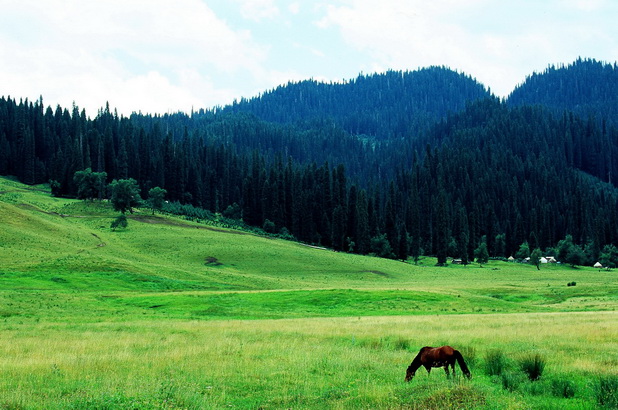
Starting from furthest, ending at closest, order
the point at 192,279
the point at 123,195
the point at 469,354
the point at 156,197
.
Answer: the point at 156,197
the point at 123,195
the point at 192,279
the point at 469,354

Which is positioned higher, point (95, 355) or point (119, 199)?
point (119, 199)

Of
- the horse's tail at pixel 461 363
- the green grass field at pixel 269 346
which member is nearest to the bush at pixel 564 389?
the green grass field at pixel 269 346

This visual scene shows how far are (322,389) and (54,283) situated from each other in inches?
1974

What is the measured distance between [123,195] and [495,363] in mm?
116880

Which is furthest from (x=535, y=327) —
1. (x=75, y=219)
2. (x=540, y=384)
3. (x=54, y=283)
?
(x=75, y=219)

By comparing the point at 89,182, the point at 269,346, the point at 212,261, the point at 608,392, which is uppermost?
the point at 89,182

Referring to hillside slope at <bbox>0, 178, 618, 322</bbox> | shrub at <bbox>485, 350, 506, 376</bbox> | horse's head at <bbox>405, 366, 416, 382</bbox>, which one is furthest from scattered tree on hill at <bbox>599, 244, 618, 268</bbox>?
horse's head at <bbox>405, 366, 416, 382</bbox>

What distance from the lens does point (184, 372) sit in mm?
15914

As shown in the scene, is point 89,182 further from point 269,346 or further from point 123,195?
point 269,346

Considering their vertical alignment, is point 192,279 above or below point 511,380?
below

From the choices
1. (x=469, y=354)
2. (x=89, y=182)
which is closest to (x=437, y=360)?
(x=469, y=354)

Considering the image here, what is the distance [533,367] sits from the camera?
15094 millimetres

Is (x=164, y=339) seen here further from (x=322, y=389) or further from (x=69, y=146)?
(x=69, y=146)

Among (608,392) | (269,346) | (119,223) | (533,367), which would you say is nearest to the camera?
(608,392)
